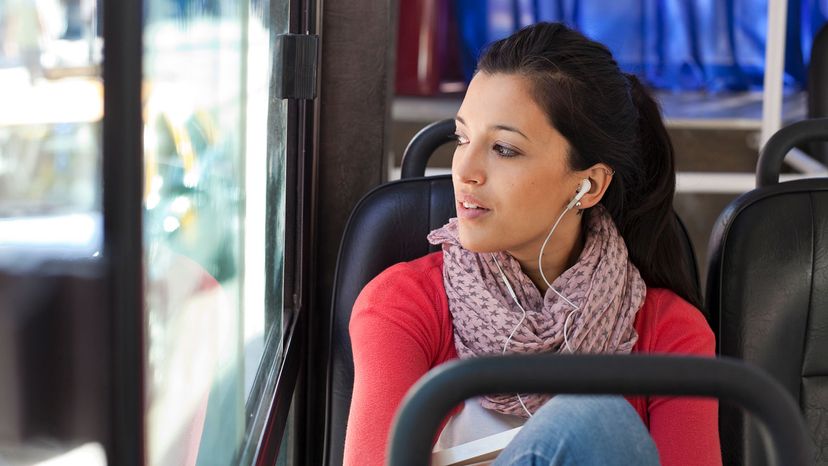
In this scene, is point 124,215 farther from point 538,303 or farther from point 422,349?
point 538,303

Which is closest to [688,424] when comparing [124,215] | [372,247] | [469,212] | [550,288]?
[550,288]

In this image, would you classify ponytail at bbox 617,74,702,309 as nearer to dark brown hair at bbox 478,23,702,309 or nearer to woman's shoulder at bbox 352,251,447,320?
dark brown hair at bbox 478,23,702,309

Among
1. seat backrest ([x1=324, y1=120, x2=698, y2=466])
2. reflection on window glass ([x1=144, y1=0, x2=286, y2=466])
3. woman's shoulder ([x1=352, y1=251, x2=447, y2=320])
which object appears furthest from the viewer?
seat backrest ([x1=324, y1=120, x2=698, y2=466])

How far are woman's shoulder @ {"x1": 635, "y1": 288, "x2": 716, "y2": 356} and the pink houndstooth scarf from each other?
0.03 meters

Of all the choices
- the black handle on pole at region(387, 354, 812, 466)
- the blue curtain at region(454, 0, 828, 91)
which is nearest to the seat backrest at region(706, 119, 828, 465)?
the black handle on pole at region(387, 354, 812, 466)

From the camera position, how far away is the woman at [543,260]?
Result: 1.31 metres

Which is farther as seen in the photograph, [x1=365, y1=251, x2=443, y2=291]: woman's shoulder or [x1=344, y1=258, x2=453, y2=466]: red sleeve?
[x1=365, y1=251, x2=443, y2=291]: woman's shoulder

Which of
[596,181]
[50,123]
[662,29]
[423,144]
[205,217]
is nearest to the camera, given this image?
[50,123]

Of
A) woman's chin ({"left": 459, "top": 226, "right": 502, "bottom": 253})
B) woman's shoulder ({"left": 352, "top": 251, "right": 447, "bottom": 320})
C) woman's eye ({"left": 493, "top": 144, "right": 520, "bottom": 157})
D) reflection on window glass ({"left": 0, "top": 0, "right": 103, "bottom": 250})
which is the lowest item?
woman's shoulder ({"left": 352, "top": 251, "right": 447, "bottom": 320})

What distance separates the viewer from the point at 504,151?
4.35 feet

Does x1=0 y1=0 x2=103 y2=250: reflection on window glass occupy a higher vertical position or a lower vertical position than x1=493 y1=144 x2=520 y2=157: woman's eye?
higher

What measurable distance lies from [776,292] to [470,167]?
18.8 inches

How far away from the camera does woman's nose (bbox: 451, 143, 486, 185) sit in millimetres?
1298

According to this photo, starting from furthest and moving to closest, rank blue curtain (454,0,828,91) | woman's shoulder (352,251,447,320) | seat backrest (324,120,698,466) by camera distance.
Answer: blue curtain (454,0,828,91)
seat backrest (324,120,698,466)
woman's shoulder (352,251,447,320)
